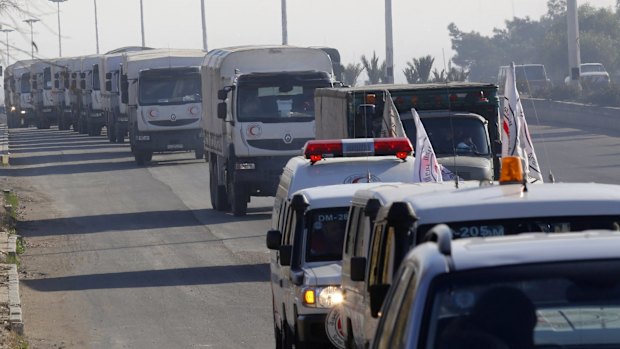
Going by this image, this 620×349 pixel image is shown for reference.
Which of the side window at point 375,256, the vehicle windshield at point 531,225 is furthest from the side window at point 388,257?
the vehicle windshield at point 531,225

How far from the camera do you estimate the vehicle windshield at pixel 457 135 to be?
16.5m

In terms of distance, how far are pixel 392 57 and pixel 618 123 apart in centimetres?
834

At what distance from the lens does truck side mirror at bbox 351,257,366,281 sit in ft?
23.3

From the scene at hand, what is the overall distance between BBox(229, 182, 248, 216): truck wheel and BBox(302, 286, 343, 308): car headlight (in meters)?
14.9

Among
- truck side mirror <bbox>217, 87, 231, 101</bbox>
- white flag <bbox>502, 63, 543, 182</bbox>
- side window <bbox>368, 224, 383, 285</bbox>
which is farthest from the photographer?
truck side mirror <bbox>217, 87, 231, 101</bbox>

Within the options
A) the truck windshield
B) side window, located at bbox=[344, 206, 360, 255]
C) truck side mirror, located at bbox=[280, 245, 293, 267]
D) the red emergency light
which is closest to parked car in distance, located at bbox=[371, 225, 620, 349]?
side window, located at bbox=[344, 206, 360, 255]

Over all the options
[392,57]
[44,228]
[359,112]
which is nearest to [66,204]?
[44,228]

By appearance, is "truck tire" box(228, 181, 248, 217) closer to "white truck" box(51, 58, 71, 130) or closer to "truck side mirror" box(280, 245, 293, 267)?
"truck side mirror" box(280, 245, 293, 267)

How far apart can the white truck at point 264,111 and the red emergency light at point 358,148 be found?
1220 cm

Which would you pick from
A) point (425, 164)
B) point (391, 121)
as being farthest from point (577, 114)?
point (425, 164)

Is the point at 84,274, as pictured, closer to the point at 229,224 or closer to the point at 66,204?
the point at 229,224

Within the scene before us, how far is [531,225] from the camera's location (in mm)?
5672

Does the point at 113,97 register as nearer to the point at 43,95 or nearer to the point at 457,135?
the point at 43,95

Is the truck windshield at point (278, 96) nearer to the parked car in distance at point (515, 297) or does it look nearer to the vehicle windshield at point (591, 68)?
the parked car in distance at point (515, 297)
